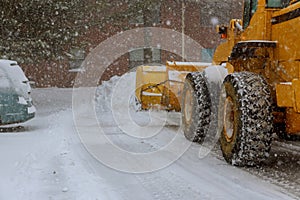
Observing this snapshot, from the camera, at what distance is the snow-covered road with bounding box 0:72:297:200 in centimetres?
439

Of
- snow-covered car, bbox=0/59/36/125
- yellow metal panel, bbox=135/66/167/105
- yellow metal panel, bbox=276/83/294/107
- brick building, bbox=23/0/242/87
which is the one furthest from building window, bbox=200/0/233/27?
yellow metal panel, bbox=276/83/294/107

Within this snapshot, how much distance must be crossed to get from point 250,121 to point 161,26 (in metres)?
23.2

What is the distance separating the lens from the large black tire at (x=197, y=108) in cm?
728

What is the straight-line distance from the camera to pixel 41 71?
25484 millimetres

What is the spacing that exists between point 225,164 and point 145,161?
1.03 meters

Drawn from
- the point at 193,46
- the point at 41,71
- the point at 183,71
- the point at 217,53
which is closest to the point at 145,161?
the point at 217,53

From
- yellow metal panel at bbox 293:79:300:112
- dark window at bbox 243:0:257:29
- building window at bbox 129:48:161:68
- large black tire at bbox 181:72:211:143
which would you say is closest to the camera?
yellow metal panel at bbox 293:79:300:112

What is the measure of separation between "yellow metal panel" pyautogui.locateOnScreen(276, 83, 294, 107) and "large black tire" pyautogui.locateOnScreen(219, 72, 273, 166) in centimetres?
15

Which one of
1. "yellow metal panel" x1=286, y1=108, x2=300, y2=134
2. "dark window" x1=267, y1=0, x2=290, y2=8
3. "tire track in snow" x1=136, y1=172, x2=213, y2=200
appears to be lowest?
"tire track in snow" x1=136, y1=172, x2=213, y2=200

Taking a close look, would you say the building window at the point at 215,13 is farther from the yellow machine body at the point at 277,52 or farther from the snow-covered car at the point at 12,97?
the yellow machine body at the point at 277,52

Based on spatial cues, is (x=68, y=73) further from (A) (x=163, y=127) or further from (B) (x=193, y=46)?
(A) (x=163, y=127)

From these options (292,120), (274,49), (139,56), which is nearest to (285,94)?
(292,120)

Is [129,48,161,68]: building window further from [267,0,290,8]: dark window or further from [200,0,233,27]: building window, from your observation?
[267,0,290,8]: dark window

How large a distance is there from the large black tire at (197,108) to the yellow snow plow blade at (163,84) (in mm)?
2249
